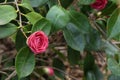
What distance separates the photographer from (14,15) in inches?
50.9

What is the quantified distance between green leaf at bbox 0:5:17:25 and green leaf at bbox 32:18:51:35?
9 centimetres

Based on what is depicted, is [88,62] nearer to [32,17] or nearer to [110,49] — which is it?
[110,49]

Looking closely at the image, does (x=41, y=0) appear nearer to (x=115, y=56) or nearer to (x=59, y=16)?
(x=59, y=16)

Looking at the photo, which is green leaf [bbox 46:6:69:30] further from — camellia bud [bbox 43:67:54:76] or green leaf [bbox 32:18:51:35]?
camellia bud [bbox 43:67:54:76]

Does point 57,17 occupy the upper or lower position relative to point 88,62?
upper

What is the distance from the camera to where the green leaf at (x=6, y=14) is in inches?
Result: 49.9

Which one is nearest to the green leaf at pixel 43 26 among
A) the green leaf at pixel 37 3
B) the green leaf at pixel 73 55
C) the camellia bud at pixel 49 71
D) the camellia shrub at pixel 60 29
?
the camellia shrub at pixel 60 29

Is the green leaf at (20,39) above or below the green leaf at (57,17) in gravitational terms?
below

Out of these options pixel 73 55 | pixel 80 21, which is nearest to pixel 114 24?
pixel 80 21

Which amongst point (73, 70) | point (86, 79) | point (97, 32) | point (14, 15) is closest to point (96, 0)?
point (97, 32)

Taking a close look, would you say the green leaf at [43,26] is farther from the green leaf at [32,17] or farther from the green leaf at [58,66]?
the green leaf at [58,66]

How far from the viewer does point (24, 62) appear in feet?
4.32

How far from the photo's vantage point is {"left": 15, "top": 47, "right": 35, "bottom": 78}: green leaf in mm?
1302

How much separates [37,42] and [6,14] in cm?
17
